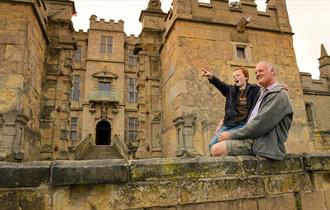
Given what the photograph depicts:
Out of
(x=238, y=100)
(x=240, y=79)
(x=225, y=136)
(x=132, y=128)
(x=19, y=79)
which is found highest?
(x=132, y=128)

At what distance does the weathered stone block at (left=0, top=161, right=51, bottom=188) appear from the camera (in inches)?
86.7

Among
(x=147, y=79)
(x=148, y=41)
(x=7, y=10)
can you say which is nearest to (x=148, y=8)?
(x=148, y=41)

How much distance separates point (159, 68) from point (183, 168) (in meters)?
10.1

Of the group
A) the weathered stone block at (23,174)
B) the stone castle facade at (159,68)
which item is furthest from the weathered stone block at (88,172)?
the stone castle facade at (159,68)

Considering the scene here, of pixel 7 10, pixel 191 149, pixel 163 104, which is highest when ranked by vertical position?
pixel 7 10

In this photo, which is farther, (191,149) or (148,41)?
(148,41)

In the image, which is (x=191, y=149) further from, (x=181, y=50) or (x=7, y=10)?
(x=7, y=10)

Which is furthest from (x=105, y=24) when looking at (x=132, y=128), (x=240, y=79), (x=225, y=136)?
(x=225, y=136)

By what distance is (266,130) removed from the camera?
2771 millimetres

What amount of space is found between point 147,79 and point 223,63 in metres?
3.89

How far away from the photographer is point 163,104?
1169cm

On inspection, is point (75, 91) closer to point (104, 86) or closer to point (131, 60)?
point (104, 86)

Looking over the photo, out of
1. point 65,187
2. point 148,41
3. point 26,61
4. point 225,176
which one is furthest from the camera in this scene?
point 148,41

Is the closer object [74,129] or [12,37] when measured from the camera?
[12,37]
